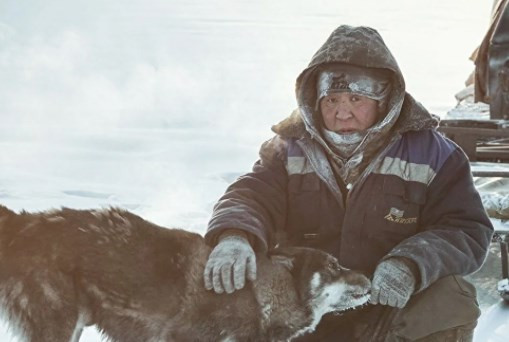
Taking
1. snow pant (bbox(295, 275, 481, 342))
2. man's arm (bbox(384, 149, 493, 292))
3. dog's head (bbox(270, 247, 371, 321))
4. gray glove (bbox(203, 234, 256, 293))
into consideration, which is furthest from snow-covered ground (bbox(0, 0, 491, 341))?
man's arm (bbox(384, 149, 493, 292))

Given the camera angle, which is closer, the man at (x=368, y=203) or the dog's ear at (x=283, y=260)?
the man at (x=368, y=203)

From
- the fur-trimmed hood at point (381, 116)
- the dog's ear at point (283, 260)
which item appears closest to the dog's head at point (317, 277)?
the dog's ear at point (283, 260)

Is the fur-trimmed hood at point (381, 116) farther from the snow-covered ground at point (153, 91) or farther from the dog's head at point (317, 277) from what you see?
the snow-covered ground at point (153, 91)

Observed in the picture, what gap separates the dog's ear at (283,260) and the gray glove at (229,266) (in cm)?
17

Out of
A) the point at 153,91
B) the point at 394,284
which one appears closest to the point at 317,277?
the point at 394,284

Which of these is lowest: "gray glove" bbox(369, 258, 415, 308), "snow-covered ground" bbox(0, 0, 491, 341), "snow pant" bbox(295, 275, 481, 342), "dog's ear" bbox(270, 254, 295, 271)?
"snow pant" bbox(295, 275, 481, 342)

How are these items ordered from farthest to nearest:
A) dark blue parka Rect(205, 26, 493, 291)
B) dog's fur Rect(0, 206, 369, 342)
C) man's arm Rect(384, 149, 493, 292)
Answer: dark blue parka Rect(205, 26, 493, 291) < man's arm Rect(384, 149, 493, 292) < dog's fur Rect(0, 206, 369, 342)

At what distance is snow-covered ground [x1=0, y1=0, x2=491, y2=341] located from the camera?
7.94 metres

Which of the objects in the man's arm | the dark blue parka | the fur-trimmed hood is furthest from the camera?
the fur-trimmed hood

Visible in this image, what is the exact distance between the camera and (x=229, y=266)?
2785mm

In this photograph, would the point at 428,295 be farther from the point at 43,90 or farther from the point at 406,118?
the point at 43,90

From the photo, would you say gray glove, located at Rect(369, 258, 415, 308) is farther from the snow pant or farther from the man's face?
the man's face

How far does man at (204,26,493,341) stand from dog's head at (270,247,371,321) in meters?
0.14

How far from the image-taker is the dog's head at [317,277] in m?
3.04
